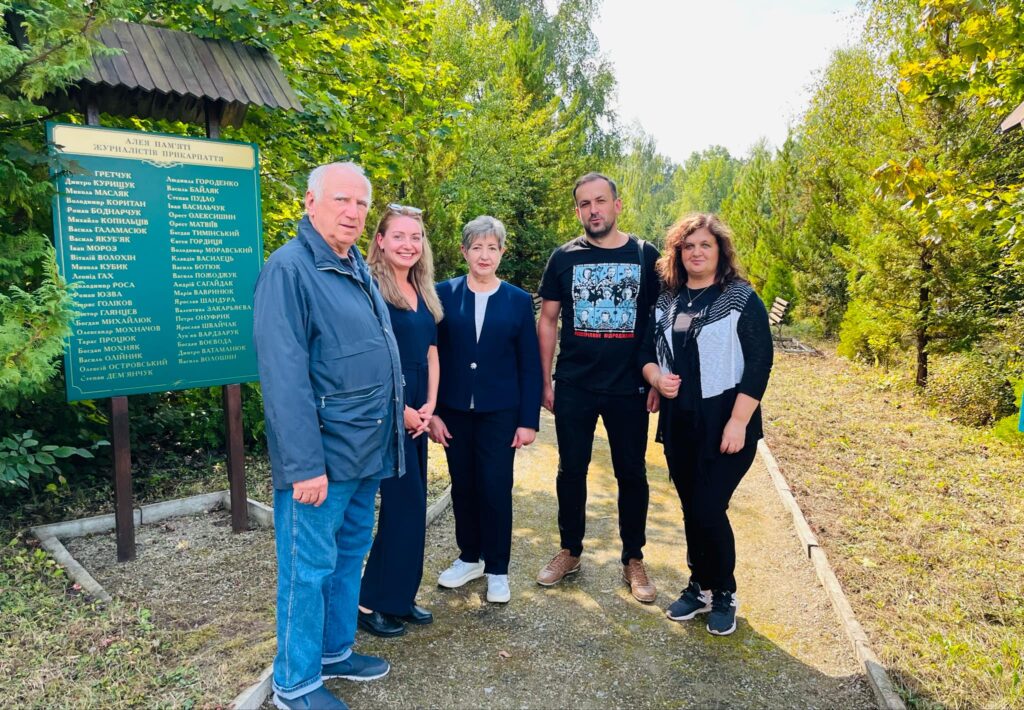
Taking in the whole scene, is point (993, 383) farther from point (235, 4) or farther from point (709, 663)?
point (235, 4)

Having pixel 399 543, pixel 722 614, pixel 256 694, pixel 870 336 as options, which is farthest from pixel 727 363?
pixel 870 336

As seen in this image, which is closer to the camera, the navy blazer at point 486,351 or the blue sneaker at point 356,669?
the blue sneaker at point 356,669

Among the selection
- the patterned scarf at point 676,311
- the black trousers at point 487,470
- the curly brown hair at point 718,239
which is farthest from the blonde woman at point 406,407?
the curly brown hair at point 718,239

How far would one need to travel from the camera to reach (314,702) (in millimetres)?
2721

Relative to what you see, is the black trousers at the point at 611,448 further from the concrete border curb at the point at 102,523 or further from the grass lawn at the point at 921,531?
the concrete border curb at the point at 102,523

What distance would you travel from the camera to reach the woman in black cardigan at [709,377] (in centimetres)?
322

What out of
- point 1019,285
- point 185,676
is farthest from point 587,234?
point 1019,285

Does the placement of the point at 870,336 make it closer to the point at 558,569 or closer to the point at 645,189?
the point at 558,569

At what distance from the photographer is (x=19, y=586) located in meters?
3.64

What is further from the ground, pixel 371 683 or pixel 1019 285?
pixel 1019 285

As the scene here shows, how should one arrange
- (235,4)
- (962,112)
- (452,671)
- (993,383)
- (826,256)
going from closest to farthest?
(452,671) < (235,4) < (993,383) < (962,112) < (826,256)

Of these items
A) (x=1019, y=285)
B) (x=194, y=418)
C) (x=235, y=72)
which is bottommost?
(x=194, y=418)

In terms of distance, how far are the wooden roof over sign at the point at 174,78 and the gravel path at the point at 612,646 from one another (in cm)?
321

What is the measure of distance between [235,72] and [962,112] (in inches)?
373
